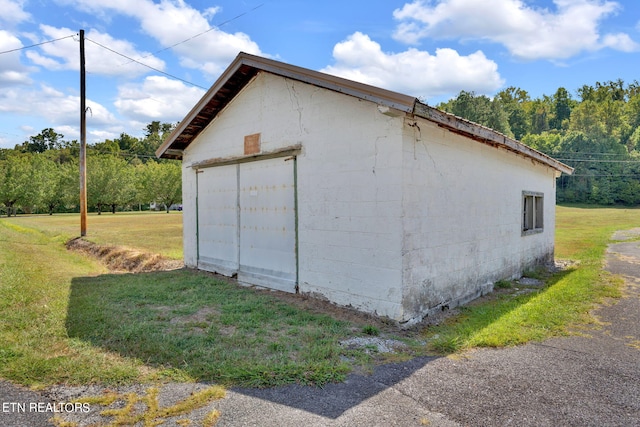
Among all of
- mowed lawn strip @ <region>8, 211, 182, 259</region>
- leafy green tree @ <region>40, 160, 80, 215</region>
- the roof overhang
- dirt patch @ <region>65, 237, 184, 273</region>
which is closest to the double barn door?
the roof overhang

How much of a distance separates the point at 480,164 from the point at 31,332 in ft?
25.3

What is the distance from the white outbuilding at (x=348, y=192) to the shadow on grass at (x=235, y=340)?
923 millimetres

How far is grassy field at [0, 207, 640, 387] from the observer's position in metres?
3.79

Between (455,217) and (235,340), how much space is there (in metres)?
4.18

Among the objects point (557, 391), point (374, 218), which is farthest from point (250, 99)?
point (557, 391)

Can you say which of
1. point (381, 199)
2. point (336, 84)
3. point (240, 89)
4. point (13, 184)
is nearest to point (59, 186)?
point (13, 184)

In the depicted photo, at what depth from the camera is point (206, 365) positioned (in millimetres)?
3885

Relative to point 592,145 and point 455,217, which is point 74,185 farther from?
point 592,145

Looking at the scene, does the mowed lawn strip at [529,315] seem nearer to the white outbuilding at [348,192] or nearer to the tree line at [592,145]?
the white outbuilding at [348,192]

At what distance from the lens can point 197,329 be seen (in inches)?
201

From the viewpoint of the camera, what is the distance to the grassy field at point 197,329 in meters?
3.79

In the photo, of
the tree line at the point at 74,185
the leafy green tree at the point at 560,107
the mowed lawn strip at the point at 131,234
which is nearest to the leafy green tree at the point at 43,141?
the tree line at the point at 74,185

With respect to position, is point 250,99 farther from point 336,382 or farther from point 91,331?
point 336,382

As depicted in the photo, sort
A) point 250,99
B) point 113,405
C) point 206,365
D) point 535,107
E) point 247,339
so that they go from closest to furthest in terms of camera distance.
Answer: point 113,405, point 206,365, point 247,339, point 250,99, point 535,107
